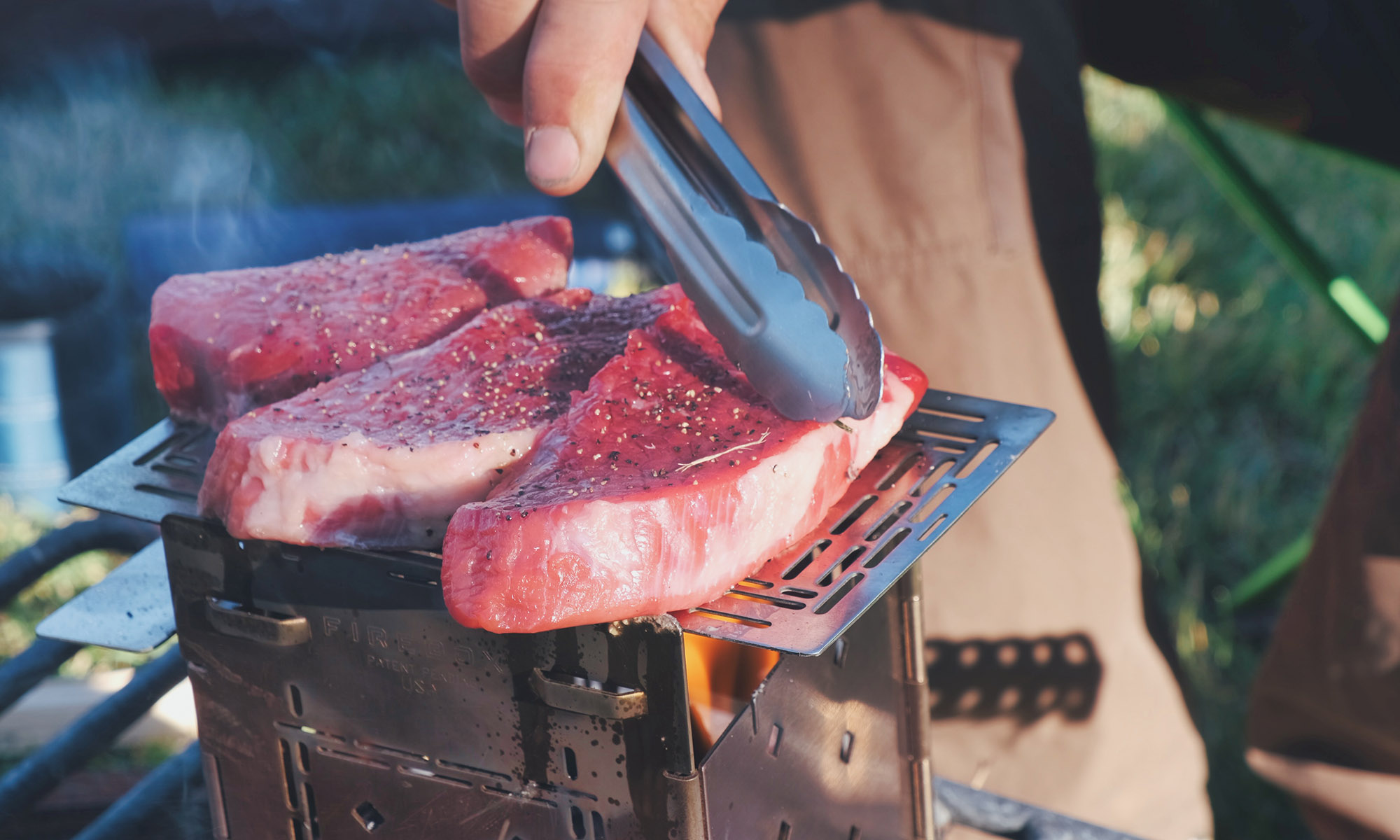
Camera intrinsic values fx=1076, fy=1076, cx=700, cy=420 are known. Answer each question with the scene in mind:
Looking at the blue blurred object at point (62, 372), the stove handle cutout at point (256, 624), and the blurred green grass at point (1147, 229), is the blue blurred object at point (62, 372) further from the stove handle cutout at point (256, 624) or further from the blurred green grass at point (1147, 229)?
the stove handle cutout at point (256, 624)

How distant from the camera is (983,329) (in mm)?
2676

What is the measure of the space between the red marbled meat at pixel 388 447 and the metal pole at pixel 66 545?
605 mm

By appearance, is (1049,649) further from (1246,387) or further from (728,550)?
(1246,387)

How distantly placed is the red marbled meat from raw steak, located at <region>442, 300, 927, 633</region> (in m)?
Answer: 0.07

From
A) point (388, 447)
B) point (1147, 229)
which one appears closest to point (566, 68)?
point (388, 447)

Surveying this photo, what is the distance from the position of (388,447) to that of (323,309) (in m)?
0.51

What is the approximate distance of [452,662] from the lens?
1.31 m

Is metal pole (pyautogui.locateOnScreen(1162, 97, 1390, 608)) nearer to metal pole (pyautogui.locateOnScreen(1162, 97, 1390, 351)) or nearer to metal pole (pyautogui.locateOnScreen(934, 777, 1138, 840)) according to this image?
metal pole (pyautogui.locateOnScreen(1162, 97, 1390, 351))

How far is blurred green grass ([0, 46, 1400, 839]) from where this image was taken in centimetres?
381

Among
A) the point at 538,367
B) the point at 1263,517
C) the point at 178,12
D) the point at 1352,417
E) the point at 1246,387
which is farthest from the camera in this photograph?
the point at 178,12

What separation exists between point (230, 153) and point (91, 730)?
5912 mm

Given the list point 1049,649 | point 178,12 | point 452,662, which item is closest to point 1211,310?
point 1049,649

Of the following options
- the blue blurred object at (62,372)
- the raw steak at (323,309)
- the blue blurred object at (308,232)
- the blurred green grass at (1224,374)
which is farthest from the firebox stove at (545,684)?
the blue blurred object at (308,232)

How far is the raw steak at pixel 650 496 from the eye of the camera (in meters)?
1.22
